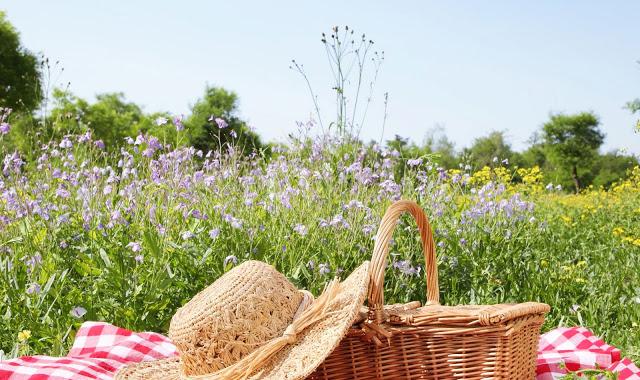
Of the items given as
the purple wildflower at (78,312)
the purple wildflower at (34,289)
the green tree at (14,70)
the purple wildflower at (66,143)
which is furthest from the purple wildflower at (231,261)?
the green tree at (14,70)

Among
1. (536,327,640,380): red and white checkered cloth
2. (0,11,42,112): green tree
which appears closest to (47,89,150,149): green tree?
(0,11,42,112): green tree

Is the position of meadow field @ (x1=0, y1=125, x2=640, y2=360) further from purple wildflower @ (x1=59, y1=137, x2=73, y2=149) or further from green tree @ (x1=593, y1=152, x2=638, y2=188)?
green tree @ (x1=593, y1=152, x2=638, y2=188)

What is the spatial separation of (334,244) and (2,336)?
66.1 inches

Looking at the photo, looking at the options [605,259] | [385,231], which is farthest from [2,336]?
[605,259]

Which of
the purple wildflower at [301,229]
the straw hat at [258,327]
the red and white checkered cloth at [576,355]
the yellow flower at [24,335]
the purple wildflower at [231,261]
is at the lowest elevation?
the red and white checkered cloth at [576,355]

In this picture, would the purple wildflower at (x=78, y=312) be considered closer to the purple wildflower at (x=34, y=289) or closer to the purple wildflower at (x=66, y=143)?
the purple wildflower at (x=34, y=289)

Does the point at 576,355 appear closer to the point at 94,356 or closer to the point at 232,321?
the point at 232,321

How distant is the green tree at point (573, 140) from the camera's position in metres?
35.5

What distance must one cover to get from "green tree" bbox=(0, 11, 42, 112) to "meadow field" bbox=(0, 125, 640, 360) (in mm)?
19769

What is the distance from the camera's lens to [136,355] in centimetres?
282

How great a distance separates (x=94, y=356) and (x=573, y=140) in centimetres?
3615

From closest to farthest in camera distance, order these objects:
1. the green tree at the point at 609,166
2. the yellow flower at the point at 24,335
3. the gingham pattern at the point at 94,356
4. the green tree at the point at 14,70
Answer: the gingham pattern at the point at 94,356, the yellow flower at the point at 24,335, the green tree at the point at 14,70, the green tree at the point at 609,166

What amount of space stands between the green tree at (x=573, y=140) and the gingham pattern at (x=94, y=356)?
3480 centimetres

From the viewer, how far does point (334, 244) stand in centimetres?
383
